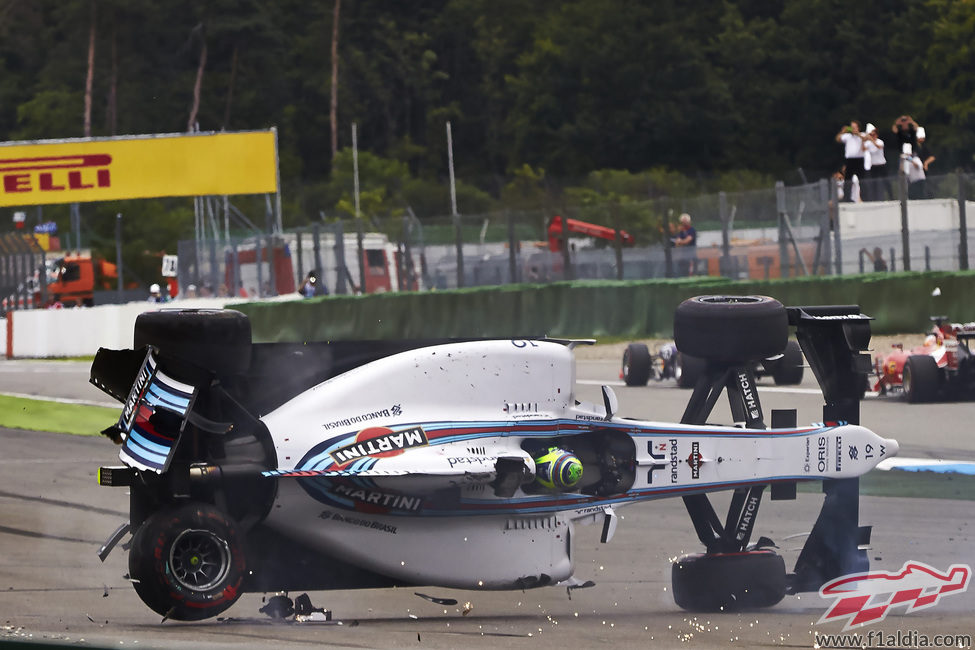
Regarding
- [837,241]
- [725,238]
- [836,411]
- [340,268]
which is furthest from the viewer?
[340,268]

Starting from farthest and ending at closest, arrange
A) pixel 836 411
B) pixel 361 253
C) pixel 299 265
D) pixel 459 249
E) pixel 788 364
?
pixel 299 265
pixel 361 253
pixel 459 249
pixel 788 364
pixel 836 411

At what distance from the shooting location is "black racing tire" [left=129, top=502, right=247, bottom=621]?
484 centimetres

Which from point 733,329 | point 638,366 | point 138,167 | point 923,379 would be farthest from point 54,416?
point 138,167

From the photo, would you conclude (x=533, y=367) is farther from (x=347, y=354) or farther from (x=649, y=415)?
(x=649, y=415)

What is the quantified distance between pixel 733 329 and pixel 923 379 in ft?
25.1

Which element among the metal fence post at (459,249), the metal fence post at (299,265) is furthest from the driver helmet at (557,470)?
the metal fence post at (299,265)

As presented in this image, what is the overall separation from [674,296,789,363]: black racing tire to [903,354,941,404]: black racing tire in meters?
7.47

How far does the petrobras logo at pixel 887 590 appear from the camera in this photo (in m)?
5.42

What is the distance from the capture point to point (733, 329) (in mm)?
5785

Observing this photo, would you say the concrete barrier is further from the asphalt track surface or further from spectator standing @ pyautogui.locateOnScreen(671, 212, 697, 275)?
the asphalt track surface

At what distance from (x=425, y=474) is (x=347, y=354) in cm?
63

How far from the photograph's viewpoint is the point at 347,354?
5.44 metres

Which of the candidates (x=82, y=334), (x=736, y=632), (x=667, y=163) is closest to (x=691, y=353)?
(x=736, y=632)

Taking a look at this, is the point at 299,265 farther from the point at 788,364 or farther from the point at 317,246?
the point at 788,364
